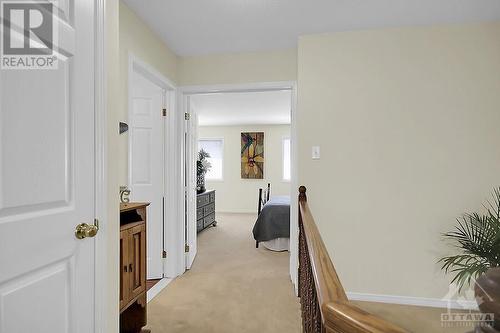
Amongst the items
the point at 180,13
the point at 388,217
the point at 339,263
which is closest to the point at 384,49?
the point at 388,217

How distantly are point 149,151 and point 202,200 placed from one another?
7.90 ft

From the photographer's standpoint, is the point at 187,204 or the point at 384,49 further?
the point at 187,204

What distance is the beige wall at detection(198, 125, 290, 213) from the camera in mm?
7086

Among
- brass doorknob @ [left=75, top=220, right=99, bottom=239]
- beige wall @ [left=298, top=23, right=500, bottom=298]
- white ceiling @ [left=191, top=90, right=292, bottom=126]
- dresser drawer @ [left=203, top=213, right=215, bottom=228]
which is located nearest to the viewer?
brass doorknob @ [left=75, top=220, right=99, bottom=239]

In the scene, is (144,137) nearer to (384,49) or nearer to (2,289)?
(2,289)

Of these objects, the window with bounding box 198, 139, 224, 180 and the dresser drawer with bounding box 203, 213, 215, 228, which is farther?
the window with bounding box 198, 139, 224, 180

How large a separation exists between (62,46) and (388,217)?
2.57 meters

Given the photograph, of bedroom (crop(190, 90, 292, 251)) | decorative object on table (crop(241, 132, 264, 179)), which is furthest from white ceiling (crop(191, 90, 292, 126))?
decorative object on table (crop(241, 132, 264, 179))

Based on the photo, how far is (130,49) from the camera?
2154mm

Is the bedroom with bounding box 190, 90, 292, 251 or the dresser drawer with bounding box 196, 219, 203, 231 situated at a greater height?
the bedroom with bounding box 190, 90, 292, 251

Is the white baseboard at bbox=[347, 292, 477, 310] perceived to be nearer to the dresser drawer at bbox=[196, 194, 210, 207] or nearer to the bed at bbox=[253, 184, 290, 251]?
the bed at bbox=[253, 184, 290, 251]

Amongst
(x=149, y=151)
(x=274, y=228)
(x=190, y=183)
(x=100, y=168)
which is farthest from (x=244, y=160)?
(x=100, y=168)

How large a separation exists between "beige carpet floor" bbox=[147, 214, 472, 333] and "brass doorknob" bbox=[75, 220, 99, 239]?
4.07 ft

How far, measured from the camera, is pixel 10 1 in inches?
33.5
